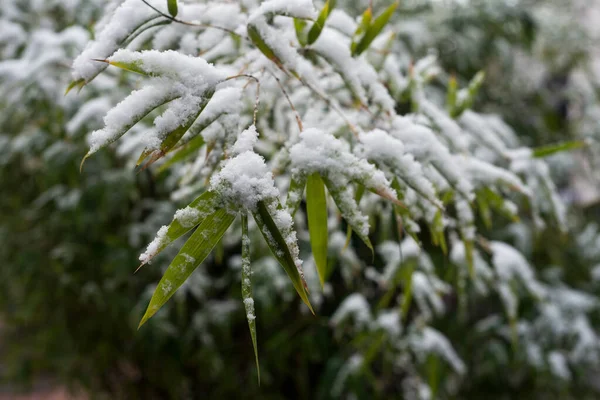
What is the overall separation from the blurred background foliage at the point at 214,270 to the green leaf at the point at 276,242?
0.89 m

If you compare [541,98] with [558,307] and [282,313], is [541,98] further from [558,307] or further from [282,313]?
[282,313]

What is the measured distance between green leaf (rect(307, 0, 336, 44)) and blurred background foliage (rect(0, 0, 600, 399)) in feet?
2.47

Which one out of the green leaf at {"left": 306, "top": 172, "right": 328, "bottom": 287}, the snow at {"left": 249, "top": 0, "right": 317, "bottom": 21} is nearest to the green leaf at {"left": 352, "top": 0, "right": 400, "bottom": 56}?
the snow at {"left": 249, "top": 0, "right": 317, "bottom": 21}

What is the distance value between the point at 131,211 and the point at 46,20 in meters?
0.66

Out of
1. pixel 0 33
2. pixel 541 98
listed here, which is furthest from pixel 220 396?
pixel 541 98

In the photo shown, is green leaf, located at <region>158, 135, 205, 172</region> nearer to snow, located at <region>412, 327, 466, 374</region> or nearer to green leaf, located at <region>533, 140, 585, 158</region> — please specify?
green leaf, located at <region>533, 140, 585, 158</region>

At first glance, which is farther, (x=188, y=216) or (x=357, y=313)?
(x=357, y=313)

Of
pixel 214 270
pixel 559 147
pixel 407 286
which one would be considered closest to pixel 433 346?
pixel 407 286

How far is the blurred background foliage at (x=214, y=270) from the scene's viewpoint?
1.41 meters

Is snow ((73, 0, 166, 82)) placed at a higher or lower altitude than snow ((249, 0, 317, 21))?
lower

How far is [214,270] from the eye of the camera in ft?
5.75

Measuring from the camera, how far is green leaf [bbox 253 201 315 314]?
42 centimetres

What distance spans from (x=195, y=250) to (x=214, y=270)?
1.36m

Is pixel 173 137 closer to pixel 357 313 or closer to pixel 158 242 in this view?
pixel 158 242
